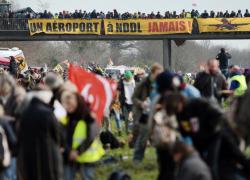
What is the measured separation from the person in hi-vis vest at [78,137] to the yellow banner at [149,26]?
124 feet

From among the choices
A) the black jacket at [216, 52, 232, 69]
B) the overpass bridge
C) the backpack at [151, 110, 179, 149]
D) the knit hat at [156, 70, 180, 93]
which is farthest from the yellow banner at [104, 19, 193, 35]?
the backpack at [151, 110, 179, 149]

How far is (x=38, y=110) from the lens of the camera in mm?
10000

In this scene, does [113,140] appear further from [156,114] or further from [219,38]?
[219,38]

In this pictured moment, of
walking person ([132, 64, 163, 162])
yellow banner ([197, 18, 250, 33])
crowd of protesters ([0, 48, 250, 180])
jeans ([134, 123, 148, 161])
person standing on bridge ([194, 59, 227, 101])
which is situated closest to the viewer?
crowd of protesters ([0, 48, 250, 180])

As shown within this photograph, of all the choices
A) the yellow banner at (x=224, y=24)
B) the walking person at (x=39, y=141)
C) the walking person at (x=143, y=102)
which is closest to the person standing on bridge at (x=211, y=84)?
the walking person at (x=143, y=102)

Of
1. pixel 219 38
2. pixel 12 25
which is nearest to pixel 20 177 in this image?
pixel 219 38

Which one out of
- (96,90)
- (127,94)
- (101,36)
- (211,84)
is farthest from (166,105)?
(101,36)

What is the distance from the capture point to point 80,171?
11.0 metres

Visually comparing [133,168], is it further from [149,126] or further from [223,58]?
[223,58]

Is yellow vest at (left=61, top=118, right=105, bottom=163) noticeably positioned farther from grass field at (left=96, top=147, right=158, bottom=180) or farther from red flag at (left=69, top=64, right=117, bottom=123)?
grass field at (left=96, top=147, right=158, bottom=180)

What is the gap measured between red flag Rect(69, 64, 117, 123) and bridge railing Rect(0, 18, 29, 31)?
40082mm

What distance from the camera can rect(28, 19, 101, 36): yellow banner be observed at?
50.5 metres

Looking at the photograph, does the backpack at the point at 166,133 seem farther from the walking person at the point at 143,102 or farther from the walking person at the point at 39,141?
the walking person at the point at 143,102

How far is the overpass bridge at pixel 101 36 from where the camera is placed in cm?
4881
